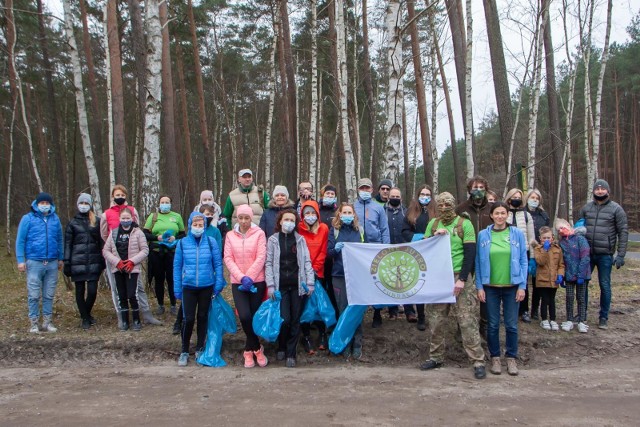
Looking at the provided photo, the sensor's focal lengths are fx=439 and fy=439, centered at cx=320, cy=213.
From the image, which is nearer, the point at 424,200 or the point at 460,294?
the point at 460,294

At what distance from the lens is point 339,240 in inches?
230

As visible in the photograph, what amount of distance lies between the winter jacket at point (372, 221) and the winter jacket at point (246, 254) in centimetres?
148

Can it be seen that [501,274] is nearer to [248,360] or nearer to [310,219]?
[310,219]

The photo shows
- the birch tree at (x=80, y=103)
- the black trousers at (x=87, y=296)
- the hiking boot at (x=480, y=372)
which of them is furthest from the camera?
the birch tree at (x=80, y=103)

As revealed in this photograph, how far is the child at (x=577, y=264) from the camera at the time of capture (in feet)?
20.5

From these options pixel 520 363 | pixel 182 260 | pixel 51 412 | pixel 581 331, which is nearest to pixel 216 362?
pixel 182 260

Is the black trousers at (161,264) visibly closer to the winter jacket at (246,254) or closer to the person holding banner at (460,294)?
the winter jacket at (246,254)

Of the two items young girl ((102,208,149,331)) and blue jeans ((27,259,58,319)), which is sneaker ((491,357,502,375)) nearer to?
young girl ((102,208,149,331))

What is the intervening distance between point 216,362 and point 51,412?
6.08 ft

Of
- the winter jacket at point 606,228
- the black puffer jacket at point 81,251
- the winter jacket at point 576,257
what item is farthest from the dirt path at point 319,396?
the winter jacket at point 606,228

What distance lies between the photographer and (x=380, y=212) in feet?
20.3

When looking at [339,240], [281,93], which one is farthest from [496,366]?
[281,93]

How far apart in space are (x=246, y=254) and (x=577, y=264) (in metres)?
4.67

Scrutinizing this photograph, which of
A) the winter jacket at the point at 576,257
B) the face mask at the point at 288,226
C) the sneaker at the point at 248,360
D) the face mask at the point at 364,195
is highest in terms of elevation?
the face mask at the point at 364,195
